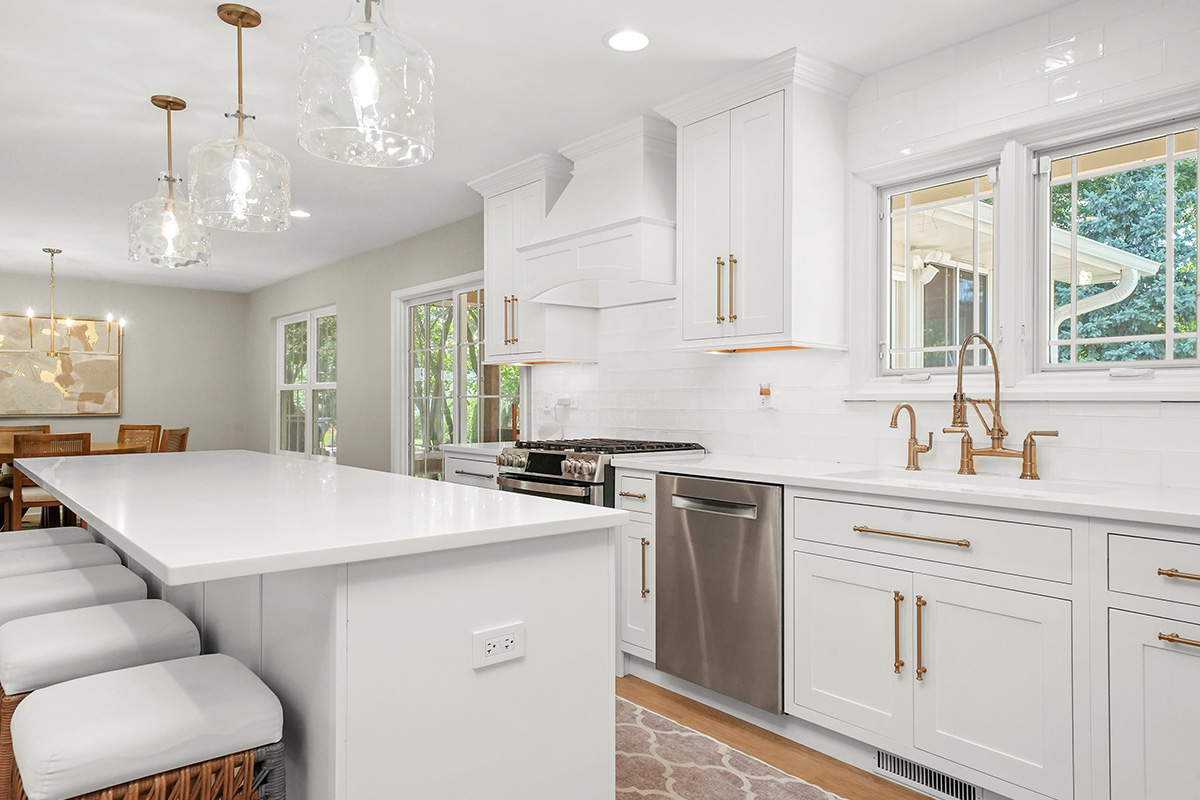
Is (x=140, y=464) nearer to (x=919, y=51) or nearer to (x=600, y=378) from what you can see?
(x=600, y=378)

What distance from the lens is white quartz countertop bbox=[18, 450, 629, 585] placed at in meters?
1.24

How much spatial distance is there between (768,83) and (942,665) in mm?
2164

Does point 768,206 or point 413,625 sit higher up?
point 768,206

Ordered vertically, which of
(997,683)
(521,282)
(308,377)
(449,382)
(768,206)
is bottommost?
(997,683)

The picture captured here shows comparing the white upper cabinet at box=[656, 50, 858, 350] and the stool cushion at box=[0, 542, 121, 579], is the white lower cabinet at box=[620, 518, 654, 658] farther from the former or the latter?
the stool cushion at box=[0, 542, 121, 579]

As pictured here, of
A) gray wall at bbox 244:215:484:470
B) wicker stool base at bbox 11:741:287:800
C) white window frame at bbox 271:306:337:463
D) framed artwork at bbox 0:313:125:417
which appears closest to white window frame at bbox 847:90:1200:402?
wicker stool base at bbox 11:741:287:800

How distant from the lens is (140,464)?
2951mm

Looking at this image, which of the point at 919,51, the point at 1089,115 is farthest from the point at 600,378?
the point at 1089,115

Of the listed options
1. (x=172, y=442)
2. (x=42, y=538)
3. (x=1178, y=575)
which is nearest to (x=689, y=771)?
(x=1178, y=575)

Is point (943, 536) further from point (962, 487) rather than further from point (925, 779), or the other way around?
point (925, 779)

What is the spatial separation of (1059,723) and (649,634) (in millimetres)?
1522

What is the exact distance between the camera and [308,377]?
7617 millimetres

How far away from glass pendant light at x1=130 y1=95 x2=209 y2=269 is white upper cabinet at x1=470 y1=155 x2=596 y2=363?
61.4 inches

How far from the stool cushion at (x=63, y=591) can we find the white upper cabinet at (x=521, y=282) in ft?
7.62
